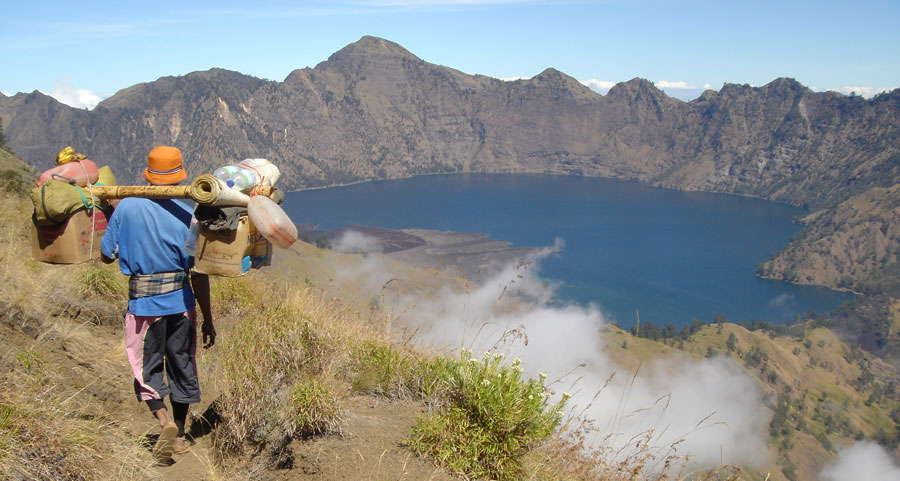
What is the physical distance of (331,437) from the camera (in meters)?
3.98

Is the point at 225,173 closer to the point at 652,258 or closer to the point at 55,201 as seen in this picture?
the point at 55,201

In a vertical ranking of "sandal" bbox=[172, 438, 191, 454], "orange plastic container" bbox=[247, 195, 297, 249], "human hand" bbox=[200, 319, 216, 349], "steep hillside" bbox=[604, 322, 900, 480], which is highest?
"orange plastic container" bbox=[247, 195, 297, 249]

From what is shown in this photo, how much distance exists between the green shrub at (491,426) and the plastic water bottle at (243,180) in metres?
2.04

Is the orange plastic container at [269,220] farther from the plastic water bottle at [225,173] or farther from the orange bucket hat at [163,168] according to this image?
the orange bucket hat at [163,168]

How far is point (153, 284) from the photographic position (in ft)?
13.3

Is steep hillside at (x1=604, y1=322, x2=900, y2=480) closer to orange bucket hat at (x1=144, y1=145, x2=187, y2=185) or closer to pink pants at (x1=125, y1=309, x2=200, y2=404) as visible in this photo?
pink pants at (x1=125, y1=309, x2=200, y2=404)

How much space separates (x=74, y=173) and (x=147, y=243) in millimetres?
800

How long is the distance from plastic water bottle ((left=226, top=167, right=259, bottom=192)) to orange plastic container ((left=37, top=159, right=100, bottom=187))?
1233mm

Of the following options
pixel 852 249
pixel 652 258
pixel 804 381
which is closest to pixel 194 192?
pixel 804 381

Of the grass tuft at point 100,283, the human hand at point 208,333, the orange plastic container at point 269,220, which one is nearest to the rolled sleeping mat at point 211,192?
the orange plastic container at point 269,220

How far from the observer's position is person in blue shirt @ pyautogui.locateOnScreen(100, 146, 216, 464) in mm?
4020

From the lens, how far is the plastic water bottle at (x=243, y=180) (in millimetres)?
3904

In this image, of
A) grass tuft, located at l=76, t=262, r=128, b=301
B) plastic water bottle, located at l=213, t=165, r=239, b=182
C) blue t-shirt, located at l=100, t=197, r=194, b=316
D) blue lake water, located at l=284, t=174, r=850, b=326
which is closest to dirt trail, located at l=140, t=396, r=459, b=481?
blue t-shirt, located at l=100, t=197, r=194, b=316

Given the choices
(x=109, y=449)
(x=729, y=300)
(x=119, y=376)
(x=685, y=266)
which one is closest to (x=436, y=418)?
(x=109, y=449)
